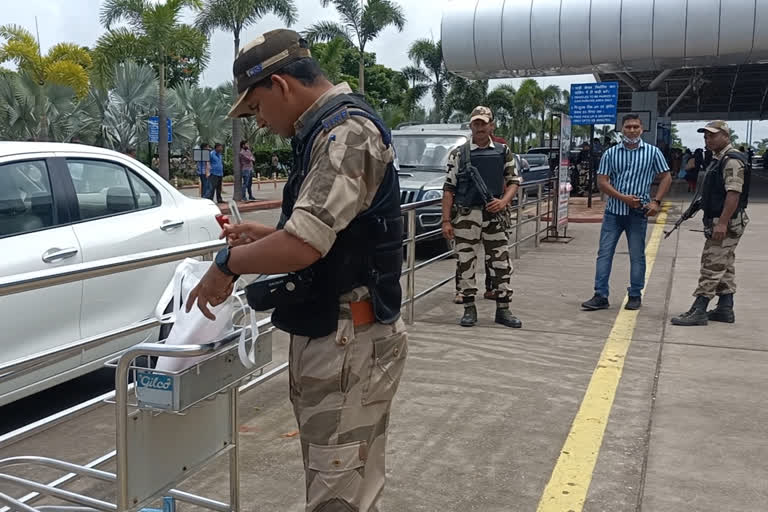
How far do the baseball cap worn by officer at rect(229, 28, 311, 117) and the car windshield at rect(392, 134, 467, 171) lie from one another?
9592mm

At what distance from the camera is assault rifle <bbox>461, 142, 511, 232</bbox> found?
20.5 ft

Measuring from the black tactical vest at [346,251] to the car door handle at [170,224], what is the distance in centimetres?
311

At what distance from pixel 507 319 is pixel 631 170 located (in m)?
1.83

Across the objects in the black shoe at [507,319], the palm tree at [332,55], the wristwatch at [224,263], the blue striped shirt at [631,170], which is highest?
the palm tree at [332,55]

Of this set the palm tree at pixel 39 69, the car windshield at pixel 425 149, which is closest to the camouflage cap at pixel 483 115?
the car windshield at pixel 425 149

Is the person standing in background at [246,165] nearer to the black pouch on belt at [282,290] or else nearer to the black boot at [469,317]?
the black boot at [469,317]

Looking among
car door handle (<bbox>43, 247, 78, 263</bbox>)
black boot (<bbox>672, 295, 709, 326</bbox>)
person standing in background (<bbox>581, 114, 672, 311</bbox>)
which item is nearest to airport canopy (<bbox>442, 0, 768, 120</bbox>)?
person standing in background (<bbox>581, 114, 672, 311</bbox>)

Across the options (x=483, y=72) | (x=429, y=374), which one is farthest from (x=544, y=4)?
(x=429, y=374)

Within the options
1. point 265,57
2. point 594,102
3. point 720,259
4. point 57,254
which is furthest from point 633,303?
point 594,102

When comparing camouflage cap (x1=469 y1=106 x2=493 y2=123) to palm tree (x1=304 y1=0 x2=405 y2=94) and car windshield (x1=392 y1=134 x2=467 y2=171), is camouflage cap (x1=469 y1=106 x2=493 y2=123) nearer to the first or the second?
car windshield (x1=392 y1=134 x2=467 y2=171)

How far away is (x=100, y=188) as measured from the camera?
4.82 metres

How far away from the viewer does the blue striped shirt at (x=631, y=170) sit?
270 inches

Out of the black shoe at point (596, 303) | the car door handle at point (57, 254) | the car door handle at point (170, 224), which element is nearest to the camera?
the car door handle at point (57, 254)

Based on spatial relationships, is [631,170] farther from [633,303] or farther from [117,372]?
[117,372]
